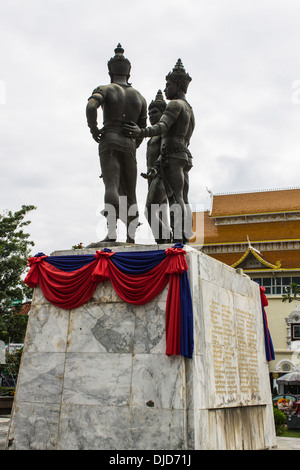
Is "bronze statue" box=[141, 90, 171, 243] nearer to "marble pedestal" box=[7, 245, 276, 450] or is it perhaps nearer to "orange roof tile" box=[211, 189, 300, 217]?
"marble pedestal" box=[7, 245, 276, 450]

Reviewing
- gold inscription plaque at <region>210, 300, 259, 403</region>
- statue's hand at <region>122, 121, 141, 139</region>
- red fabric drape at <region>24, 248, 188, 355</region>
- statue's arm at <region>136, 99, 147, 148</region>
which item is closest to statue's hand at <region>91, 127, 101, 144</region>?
statue's hand at <region>122, 121, 141, 139</region>

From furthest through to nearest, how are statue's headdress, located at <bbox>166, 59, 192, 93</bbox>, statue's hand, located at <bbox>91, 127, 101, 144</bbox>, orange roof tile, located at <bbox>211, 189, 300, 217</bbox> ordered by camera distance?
orange roof tile, located at <bbox>211, 189, 300, 217</bbox>
statue's headdress, located at <bbox>166, 59, 192, 93</bbox>
statue's hand, located at <bbox>91, 127, 101, 144</bbox>

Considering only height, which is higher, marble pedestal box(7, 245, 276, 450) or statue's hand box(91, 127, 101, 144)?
statue's hand box(91, 127, 101, 144)

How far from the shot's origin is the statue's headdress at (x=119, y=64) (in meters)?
7.83

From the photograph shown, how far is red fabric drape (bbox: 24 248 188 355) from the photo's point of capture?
19.9 ft

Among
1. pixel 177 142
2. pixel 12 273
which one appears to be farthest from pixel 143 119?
pixel 12 273

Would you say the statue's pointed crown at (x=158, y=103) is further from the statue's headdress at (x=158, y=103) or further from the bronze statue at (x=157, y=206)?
the bronze statue at (x=157, y=206)

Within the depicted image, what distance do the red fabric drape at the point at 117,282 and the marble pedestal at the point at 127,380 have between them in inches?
5.0

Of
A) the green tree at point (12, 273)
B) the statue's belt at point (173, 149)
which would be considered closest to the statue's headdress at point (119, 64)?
the statue's belt at point (173, 149)

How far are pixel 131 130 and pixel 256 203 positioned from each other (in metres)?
33.4

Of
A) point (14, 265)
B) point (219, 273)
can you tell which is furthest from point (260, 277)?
point (219, 273)

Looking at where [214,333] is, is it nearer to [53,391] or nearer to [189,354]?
[189,354]

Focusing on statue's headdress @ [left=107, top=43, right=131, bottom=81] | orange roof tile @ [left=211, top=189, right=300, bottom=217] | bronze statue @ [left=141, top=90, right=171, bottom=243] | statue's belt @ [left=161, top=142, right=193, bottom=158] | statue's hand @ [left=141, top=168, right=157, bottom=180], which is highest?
orange roof tile @ [left=211, top=189, right=300, bottom=217]

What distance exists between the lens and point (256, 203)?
130 ft
